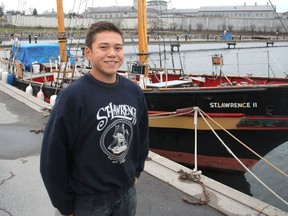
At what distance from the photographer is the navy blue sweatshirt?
2.12 m

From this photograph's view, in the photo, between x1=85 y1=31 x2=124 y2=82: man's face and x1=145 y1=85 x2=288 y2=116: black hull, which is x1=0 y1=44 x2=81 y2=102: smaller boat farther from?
x1=85 y1=31 x2=124 y2=82: man's face

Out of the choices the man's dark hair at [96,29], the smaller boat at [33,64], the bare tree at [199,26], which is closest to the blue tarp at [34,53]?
the smaller boat at [33,64]

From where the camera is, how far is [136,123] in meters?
2.38

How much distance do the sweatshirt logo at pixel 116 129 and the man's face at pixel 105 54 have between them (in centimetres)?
22

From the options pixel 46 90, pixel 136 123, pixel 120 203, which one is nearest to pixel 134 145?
pixel 136 123

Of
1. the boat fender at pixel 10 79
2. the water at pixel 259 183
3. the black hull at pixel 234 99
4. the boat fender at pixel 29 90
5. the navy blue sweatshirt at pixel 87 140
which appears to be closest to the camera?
the navy blue sweatshirt at pixel 87 140

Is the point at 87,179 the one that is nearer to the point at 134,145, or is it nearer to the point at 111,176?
the point at 111,176

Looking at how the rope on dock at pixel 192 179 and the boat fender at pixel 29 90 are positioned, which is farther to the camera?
the boat fender at pixel 29 90

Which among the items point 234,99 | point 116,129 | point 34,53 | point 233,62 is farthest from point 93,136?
point 233,62

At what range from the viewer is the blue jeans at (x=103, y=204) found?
7.39 feet

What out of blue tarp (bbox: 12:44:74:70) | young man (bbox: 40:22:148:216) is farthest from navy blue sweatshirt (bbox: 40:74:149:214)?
blue tarp (bbox: 12:44:74:70)

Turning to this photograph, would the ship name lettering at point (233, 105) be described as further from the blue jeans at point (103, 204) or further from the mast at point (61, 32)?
the mast at point (61, 32)

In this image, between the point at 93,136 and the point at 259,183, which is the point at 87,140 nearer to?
the point at 93,136

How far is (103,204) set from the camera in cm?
228
